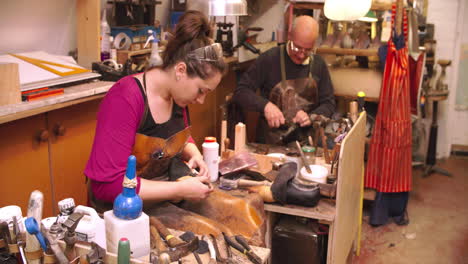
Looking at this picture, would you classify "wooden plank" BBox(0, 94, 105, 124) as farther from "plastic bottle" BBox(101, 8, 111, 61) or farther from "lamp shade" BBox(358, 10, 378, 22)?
"lamp shade" BBox(358, 10, 378, 22)

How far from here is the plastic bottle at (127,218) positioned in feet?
4.18

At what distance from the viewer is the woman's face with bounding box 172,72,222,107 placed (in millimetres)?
1900

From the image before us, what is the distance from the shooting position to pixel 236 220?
2000 mm

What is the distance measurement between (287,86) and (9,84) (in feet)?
6.87

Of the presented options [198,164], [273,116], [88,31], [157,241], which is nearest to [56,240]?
[157,241]

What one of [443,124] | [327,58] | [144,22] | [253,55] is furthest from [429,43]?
[144,22]

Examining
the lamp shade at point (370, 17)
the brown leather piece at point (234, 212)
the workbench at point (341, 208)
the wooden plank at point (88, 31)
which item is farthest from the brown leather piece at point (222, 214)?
the lamp shade at point (370, 17)

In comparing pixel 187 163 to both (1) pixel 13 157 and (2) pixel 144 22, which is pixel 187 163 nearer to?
(1) pixel 13 157

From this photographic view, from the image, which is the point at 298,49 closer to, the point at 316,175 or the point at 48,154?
the point at 316,175

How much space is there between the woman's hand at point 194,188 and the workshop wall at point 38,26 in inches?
61.2

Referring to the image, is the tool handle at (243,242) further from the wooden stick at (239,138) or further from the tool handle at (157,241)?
the wooden stick at (239,138)

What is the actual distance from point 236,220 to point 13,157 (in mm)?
1155

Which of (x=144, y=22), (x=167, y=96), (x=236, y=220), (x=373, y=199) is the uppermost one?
(x=144, y=22)

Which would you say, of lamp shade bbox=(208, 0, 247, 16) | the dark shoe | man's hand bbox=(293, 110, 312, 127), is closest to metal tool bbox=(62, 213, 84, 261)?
lamp shade bbox=(208, 0, 247, 16)
